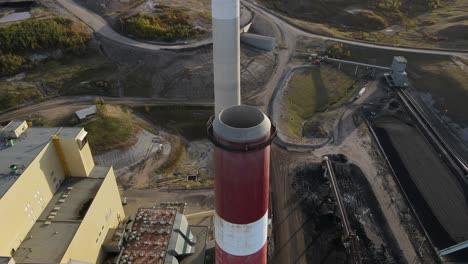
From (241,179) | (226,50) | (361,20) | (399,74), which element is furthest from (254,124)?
(361,20)

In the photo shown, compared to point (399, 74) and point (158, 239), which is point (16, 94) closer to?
point (158, 239)

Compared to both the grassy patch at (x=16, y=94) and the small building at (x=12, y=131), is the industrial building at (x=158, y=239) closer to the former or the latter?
the small building at (x=12, y=131)

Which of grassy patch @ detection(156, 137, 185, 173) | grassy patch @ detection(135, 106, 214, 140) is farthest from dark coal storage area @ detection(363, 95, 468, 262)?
grassy patch @ detection(156, 137, 185, 173)

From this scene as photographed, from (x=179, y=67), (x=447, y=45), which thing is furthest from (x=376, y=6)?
(x=179, y=67)

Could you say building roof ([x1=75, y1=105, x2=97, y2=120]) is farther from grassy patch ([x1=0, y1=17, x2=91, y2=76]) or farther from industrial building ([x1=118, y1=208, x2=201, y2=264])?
industrial building ([x1=118, y1=208, x2=201, y2=264])

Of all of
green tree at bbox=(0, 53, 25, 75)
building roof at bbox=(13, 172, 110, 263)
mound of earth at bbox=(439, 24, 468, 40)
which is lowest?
mound of earth at bbox=(439, 24, 468, 40)

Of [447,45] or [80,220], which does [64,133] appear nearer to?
[80,220]

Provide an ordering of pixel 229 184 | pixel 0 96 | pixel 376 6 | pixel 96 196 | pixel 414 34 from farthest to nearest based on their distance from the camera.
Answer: pixel 376 6, pixel 414 34, pixel 0 96, pixel 96 196, pixel 229 184
